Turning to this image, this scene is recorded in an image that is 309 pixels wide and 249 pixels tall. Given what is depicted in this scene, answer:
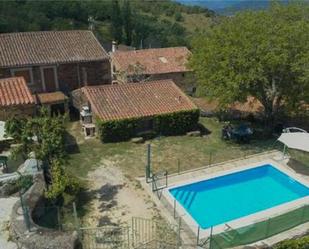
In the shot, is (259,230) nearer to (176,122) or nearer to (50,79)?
(176,122)

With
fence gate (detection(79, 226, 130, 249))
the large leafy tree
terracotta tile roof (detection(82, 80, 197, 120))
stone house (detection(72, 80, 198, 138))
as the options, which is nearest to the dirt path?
fence gate (detection(79, 226, 130, 249))

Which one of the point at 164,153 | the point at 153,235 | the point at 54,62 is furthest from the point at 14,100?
the point at 153,235

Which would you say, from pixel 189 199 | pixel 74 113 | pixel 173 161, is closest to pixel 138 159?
pixel 173 161

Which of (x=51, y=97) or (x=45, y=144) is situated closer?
(x=45, y=144)

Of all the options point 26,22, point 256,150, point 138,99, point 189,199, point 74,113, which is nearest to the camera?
point 189,199

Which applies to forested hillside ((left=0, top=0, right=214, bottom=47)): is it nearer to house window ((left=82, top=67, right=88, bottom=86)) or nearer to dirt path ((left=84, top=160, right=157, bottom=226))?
house window ((left=82, top=67, right=88, bottom=86))

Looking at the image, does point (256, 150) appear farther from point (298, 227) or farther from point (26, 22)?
point (26, 22)

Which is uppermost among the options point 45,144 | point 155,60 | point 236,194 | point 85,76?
point 45,144
